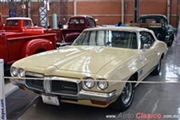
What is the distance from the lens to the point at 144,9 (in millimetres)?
25828

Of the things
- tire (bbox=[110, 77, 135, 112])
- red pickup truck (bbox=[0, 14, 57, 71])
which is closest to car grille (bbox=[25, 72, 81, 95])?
tire (bbox=[110, 77, 135, 112])

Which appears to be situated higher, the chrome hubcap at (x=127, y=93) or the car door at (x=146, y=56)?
the car door at (x=146, y=56)

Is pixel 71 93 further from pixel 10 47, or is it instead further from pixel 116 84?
pixel 10 47

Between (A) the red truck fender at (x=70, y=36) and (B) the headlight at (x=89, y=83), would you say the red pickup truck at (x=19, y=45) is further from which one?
(B) the headlight at (x=89, y=83)

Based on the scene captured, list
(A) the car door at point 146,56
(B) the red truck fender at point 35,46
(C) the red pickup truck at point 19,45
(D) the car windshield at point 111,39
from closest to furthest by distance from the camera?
(A) the car door at point 146,56
(D) the car windshield at point 111,39
(C) the red pickup truck at point 19,45
(B) the red truck fender at point 35,46

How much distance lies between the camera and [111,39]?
4.76 meters

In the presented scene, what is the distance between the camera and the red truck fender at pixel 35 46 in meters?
6.03

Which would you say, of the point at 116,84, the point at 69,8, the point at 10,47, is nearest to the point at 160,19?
the point at 10,47

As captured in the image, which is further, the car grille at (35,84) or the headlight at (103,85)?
the car grille at (35,84)

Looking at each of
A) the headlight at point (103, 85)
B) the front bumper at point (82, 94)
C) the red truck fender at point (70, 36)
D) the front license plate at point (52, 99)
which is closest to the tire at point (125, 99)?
the front bumper at point (82, 94)

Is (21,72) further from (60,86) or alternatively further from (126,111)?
(126,111)

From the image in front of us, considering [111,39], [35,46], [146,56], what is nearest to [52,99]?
[111,39]

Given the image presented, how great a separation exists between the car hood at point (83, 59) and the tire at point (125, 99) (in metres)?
0.55

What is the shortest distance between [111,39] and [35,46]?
266cm
